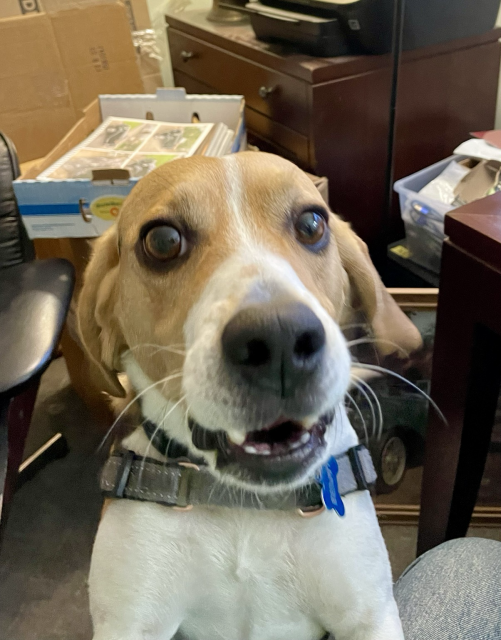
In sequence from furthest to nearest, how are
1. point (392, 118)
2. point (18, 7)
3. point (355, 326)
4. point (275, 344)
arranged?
point (18, 7) < point (392, 118) < point (355, 326) < point (275, 344)

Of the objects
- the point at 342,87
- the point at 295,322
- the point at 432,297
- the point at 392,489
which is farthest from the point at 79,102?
the point at 295,322

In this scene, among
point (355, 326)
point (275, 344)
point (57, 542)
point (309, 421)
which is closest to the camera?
point (275, 344)

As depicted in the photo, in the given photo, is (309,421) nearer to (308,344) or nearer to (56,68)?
(308,344)

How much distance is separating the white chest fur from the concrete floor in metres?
0.85

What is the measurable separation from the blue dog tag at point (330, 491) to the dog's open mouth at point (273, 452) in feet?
0.54

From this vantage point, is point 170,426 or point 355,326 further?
point 355,326

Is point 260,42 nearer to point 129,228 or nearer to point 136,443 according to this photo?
point 129,228

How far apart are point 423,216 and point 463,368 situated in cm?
93

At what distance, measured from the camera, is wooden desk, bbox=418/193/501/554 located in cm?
92

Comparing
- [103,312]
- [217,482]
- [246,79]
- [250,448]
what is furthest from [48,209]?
[250,448]

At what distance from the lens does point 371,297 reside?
48.9 inches

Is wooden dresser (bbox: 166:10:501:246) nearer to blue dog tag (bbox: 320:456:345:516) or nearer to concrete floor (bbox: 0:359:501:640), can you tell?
blue dog tag (bbox: 320:456:345:516)

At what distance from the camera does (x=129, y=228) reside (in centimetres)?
109

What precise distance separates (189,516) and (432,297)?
3.25 ft
